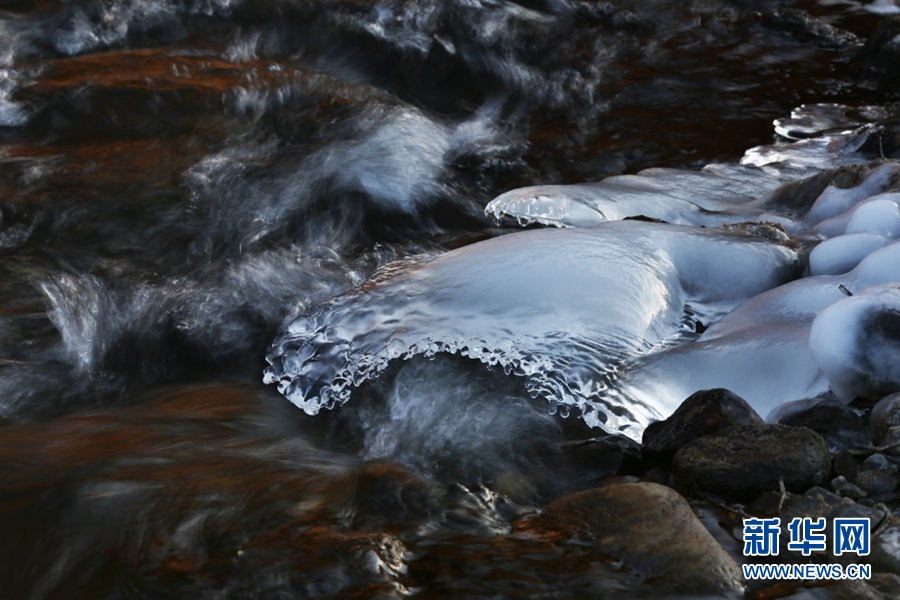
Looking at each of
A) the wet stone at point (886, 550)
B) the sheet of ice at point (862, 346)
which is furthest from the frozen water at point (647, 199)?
the wet stone at point (886, 550)

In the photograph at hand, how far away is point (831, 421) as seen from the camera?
2357mm

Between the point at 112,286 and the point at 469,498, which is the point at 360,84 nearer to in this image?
the point at 112,286

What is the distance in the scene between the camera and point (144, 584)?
181cm

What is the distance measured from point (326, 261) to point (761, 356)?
1954mm

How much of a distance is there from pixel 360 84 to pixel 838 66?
140 inches

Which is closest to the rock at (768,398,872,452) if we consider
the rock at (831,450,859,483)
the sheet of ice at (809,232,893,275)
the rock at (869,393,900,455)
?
the rock at (869,393,900,455)

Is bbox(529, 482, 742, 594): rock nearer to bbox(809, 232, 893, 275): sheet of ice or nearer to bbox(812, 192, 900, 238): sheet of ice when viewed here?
bbox(809, 232, 893, 275): sheet of ice

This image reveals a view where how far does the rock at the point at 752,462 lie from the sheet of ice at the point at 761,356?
422 mm

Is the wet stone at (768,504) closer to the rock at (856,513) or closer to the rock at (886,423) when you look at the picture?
the rock at (856,513)

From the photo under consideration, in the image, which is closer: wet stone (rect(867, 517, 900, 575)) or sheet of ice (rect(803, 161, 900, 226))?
wet stone (rect(867, 517, 900, 575))

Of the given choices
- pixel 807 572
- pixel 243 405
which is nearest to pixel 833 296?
pixel 807 572

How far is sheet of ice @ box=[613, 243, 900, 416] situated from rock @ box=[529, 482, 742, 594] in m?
0.69

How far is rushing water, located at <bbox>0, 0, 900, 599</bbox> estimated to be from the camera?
1.99m

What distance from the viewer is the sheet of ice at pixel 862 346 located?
2424 mm
